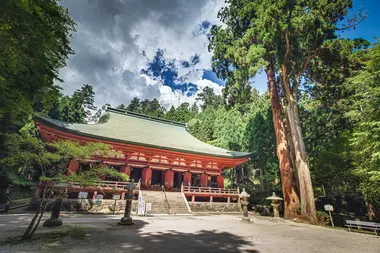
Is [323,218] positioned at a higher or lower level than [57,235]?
lower

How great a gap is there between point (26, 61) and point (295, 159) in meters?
13.9

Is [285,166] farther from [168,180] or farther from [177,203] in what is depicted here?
[168,180]

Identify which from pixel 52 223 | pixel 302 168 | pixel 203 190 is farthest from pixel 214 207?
pixel 52 223

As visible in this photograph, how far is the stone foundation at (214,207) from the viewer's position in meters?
12.9

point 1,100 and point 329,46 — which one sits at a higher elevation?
point 329,46

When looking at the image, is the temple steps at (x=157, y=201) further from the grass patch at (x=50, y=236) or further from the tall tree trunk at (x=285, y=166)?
the tall tree trunk at (x=285, y=166)

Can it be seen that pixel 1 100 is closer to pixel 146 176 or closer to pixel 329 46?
pixel 146 176

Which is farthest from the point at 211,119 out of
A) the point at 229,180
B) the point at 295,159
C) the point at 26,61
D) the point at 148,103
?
the point at 148,103

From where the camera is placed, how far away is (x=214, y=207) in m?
13.5

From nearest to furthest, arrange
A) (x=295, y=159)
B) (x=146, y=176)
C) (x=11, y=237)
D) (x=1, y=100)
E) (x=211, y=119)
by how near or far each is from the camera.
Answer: (x=11, y=237), (x=1, y=100), (x=295, y=159), (x=146, y=176), (x=211, y=119)

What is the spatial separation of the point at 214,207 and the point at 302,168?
6680 mm

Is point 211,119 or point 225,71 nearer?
point 225,71

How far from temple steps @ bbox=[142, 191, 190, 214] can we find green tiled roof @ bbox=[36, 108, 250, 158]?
3.30 m

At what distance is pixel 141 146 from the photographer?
12.5 metres
